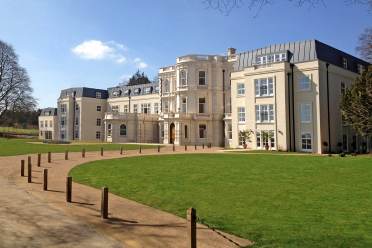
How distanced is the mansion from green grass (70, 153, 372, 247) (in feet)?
65.6

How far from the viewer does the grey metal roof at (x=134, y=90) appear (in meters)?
69.6

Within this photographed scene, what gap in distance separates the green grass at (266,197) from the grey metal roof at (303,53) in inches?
885

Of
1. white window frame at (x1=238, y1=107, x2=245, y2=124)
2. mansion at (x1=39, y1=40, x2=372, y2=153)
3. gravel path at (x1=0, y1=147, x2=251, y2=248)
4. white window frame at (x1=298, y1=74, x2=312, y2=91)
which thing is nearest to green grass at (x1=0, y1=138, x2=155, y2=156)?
white window frame at (x1=238, y1=107, x2=245, y2=124)

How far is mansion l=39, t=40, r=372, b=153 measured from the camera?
38.4 m

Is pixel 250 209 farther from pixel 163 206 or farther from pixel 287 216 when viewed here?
pixel 163 206

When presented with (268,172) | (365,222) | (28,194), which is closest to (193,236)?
(365,222)

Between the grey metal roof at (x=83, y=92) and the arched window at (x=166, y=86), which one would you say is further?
the grey metal roof at (x=83, y=92)

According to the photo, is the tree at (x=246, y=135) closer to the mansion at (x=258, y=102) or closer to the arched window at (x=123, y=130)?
the mansion at (x=258, y=102)

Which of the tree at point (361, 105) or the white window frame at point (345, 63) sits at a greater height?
the white window frame at point (345, 63)

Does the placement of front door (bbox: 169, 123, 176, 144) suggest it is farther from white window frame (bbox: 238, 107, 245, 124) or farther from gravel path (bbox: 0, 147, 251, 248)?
gravel path (bbox: 0, 147, 251, 248)

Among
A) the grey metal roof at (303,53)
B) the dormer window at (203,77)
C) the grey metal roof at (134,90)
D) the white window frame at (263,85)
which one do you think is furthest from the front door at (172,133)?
the white window frame at (263,85)

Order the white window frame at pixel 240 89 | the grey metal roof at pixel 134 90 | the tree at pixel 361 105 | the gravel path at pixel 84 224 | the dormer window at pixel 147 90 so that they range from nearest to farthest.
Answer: the gravel path at pixel 84 224 → the tree at pixel 361 105 → the white window frame at pixel 240 89 → the grey metal roof at pixel 134 90 → the dormer window at pixel 147 90

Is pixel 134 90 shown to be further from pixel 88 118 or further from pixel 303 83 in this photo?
pixel 303 83

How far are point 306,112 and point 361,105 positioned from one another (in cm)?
726
